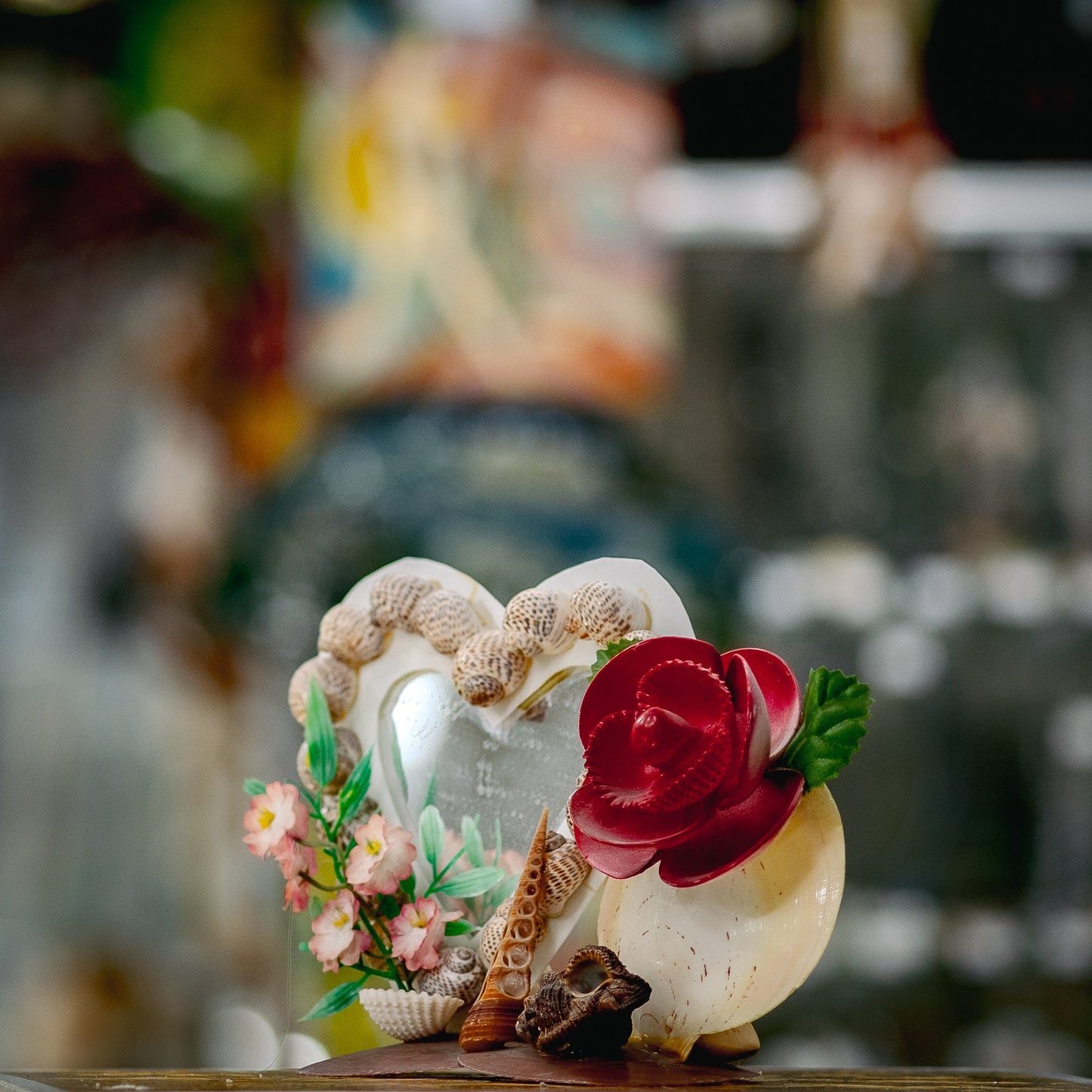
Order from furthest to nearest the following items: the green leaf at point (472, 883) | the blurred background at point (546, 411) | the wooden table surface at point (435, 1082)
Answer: the blurred background at point (546, 411), the green leaf at point (472, 883), the wooden table surface at point (435, 1082)

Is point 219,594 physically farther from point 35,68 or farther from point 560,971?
point 560,971

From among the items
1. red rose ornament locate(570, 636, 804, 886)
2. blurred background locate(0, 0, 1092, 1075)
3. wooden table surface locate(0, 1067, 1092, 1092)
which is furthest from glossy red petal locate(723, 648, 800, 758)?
blurred background locate(0, 0, 1092, 1075)

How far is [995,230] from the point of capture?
1964 mm

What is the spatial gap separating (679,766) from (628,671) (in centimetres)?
4

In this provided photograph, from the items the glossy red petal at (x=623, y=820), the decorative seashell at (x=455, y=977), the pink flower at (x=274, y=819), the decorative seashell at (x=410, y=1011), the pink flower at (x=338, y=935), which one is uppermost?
the glossy red petal at (x=623, y=820)

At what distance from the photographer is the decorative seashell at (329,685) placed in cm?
62

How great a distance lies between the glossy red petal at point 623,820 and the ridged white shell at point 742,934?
42 mm

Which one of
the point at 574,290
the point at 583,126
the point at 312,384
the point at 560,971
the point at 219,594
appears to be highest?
the point at 583,126

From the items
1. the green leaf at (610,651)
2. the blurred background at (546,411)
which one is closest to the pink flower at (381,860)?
the green leaf at (610,651)

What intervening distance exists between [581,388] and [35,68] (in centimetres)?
83

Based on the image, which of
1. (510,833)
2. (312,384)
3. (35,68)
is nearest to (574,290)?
(312,384)

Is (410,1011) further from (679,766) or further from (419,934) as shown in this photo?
(679,766)

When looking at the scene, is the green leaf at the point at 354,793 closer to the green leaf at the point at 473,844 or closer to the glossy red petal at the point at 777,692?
the green leaf at the point at 473,844

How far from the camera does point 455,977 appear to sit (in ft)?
1.85
